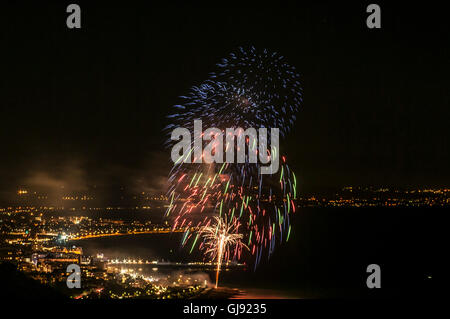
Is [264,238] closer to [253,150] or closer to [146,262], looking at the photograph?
[146,262]

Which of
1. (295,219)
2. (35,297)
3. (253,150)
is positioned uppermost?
(253,150)

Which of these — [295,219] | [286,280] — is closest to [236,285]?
[286,280]

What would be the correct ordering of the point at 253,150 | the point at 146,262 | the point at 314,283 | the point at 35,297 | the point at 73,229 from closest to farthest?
the point at 35,297 < the point at 253,150 < the point at 314,283 < the point at 146,262 < the point at 73,229

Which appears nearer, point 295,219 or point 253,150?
point 253,150

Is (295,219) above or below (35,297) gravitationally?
below
